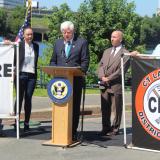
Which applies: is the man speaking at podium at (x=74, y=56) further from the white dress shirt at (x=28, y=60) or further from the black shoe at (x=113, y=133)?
the black shoe at (x=113, y=133)

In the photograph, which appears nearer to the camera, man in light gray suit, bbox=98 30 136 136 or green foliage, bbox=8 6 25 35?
man in light gray suit, bbox=98 30 136 136

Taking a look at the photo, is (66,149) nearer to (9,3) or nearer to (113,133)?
(113,133)

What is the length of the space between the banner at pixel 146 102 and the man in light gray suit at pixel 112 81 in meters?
0.90

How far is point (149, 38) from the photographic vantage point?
3039 inches

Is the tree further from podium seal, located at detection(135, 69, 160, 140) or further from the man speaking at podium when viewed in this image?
podium seal, located at detection(135, 69, 160, 140)

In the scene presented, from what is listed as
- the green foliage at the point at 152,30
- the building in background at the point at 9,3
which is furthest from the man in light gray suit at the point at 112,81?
the building in background at the point at 9,3

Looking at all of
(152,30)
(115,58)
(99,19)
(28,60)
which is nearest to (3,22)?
(152,30)

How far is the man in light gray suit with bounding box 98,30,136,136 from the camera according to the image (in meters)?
8.78

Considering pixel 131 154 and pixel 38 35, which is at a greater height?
pixel 38 35

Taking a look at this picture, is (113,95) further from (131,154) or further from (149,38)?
(149,38)

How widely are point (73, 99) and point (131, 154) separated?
135 centimetres

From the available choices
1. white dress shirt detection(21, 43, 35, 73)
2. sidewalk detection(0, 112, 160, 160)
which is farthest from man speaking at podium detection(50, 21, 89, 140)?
white dress shirt detection(21, 43, 35, 73)

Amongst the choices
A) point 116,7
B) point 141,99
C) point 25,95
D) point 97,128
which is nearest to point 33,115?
point 97,128

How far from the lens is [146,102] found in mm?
7719
